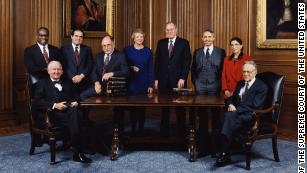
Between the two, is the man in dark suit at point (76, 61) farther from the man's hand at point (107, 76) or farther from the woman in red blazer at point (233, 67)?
the woman in red blazer at point (233, 67)

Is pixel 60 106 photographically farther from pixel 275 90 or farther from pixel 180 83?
pixel 275 90

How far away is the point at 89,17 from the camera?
28.2 feet

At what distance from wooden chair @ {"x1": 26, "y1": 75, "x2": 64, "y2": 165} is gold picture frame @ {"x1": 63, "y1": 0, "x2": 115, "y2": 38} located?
3064mm

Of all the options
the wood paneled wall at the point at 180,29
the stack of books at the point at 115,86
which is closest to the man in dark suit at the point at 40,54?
the wood paneled wall at the point at 180,29

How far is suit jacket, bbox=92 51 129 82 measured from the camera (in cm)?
591

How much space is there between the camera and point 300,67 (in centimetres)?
670

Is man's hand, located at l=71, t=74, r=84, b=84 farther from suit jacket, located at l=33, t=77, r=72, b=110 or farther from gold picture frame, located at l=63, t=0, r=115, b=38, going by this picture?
gold picture frame, located at l=63, t=0, r=115, b=38

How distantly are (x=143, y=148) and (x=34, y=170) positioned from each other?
1.59 m

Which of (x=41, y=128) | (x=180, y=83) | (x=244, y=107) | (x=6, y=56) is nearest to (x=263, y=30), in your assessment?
(x=180, y=83)

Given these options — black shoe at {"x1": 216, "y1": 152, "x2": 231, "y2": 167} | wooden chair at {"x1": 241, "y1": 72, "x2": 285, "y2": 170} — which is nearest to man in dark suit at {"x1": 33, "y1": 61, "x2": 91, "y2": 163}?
black shoe at {"x1": 216, "y1": 152, "x2": 231, "y2": 167}

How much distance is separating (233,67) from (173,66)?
94 cm

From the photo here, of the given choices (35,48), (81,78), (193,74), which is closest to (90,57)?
(81,78)

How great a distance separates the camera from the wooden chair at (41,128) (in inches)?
194

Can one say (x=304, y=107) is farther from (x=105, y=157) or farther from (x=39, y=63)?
(x=39, y=63)
